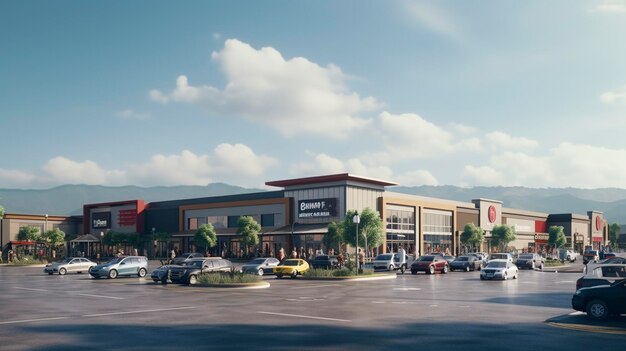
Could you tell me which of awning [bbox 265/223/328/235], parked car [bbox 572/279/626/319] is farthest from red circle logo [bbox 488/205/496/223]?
parked car [bbox 572/279/626/319]

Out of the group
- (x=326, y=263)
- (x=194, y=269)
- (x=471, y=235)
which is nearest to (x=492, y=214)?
(x=471, y=235)

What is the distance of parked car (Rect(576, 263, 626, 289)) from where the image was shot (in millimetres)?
22062

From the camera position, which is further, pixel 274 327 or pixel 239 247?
pixel 239 247

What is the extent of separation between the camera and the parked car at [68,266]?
48.9 m

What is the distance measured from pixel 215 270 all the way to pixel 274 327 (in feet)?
69.9

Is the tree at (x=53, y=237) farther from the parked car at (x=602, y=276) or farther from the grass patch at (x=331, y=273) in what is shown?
the parked car at (x=602, y=276)

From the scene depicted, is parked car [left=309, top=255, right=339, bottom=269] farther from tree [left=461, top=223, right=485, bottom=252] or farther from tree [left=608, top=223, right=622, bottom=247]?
tree [left=608, top=223, right=622, bottom=247]

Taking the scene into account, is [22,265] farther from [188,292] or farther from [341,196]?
[188,292]

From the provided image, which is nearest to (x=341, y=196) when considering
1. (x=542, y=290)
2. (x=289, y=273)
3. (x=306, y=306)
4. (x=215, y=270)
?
(x=289, y=273)

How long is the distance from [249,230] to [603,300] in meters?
57.2

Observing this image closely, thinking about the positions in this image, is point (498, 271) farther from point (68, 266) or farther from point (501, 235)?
point (501, 235)

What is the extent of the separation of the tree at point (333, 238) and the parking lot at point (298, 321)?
36840 mm

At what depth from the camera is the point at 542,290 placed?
30.9 meters

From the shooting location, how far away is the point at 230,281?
3278cm
